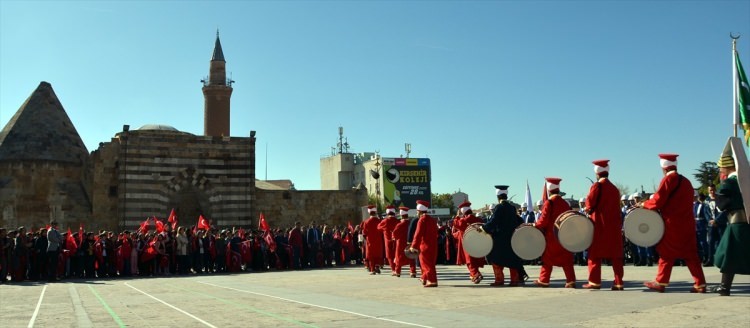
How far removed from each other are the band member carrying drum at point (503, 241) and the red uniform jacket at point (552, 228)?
78cm

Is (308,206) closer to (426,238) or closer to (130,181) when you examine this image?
(130,181)

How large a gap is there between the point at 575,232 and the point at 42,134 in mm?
32933

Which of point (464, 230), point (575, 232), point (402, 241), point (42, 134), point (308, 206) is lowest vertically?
point (402, 241)

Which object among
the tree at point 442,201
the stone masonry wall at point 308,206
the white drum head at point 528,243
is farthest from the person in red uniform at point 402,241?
the tree at point 442,201

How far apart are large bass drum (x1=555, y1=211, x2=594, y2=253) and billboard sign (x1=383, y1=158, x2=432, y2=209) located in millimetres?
58231

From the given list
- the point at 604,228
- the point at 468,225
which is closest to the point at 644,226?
the point at 604,228

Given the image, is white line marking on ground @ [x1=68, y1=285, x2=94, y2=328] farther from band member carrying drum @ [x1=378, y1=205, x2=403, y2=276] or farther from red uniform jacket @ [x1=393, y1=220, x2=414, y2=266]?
band member carrying drum @ [x1=378, y1=205, x2=403, y2=276]

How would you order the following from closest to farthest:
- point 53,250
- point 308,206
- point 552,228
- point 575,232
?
point 575,232 < point 552,228 < point 53,250 < point 308,206

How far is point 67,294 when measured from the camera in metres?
13.8

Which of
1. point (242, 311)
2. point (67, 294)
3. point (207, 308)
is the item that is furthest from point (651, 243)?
point (67, 294)

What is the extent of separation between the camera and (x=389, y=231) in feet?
56.9

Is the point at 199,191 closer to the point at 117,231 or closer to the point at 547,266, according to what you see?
the point at 117,231

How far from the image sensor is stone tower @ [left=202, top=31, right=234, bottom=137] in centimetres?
6176

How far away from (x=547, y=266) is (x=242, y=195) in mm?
30128
